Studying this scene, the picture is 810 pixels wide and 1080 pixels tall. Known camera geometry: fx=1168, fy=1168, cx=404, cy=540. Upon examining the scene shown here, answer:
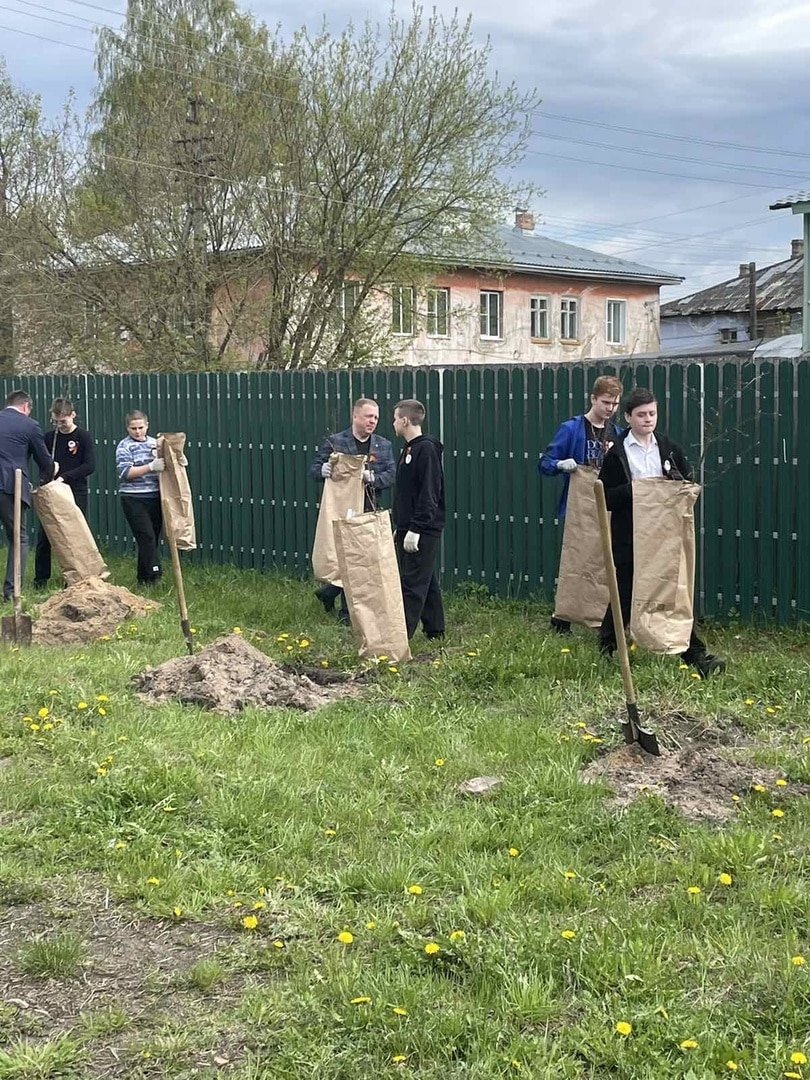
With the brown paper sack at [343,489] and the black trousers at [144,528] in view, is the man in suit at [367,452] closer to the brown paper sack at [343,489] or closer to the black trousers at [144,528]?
the brown paper sack at [343,489]

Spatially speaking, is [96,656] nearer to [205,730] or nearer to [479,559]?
[205,730]

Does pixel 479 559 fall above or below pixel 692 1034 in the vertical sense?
above

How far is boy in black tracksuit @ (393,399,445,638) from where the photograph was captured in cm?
739

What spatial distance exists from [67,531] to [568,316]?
2853 cm

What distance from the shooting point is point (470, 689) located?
6633 millimetres

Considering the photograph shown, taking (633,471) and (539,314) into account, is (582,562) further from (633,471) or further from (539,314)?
(539,314)

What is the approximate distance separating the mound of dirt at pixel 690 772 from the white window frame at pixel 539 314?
30.3m

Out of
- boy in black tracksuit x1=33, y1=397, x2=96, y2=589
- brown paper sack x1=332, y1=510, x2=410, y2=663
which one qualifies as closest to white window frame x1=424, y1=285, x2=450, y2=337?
boy in black tracksuit x1=33, y1=397, x2=96, y2=589

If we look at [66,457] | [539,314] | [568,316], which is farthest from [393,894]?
[568,316]

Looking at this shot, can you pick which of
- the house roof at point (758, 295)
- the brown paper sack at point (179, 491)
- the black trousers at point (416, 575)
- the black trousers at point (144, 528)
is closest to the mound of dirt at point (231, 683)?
the black trousers at point (416, 575)

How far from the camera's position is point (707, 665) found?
265 inches

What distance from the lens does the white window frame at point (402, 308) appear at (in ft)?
67.9

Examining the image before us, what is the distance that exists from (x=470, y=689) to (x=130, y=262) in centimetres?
1439

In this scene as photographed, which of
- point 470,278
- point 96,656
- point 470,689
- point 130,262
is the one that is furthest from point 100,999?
point 470,278
